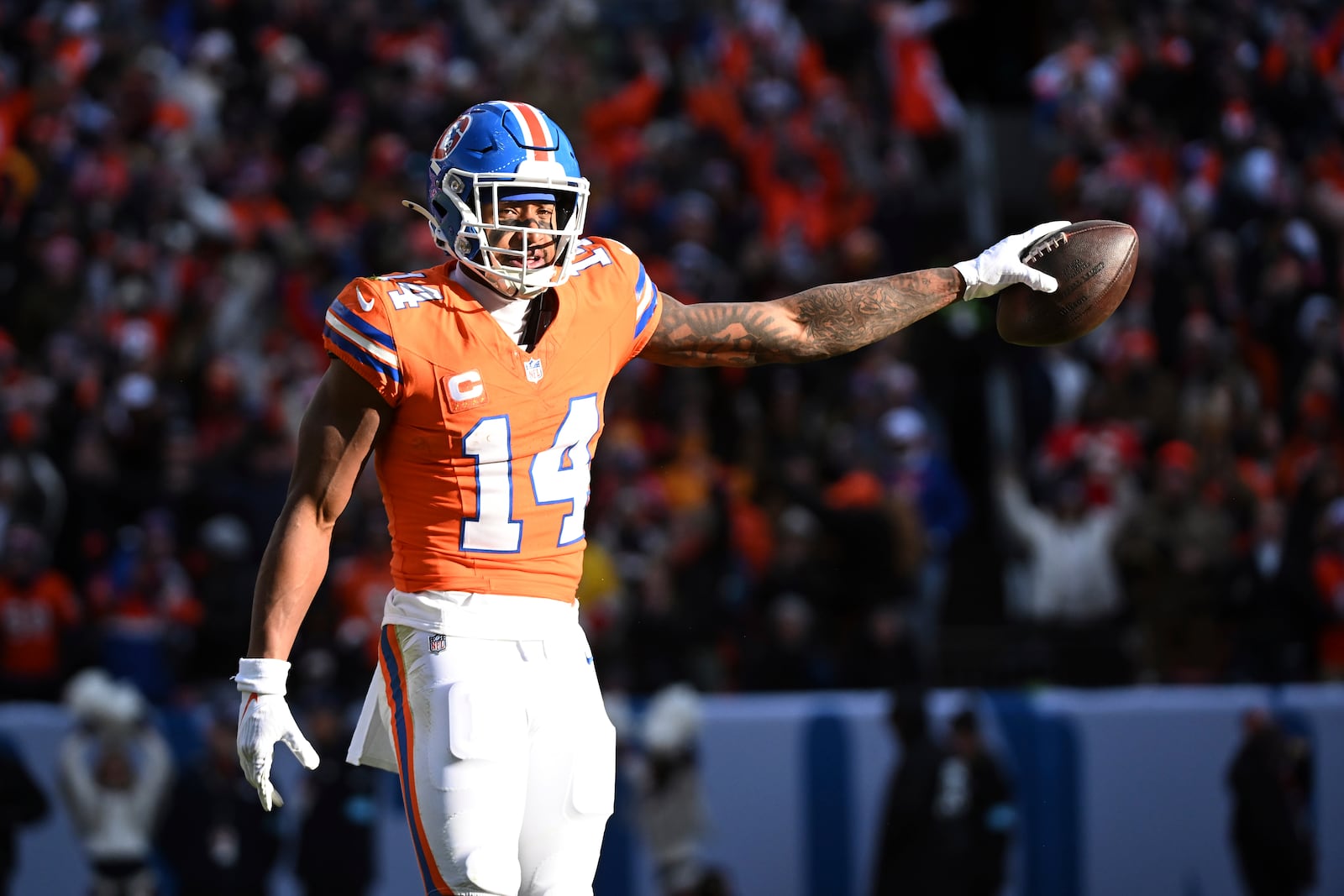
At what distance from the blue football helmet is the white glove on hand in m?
0.97

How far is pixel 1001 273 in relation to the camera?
4.32m

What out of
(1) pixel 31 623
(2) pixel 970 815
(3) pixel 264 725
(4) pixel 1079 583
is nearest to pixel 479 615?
(3) pixel 264 725

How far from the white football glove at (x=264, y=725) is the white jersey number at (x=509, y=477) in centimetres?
47

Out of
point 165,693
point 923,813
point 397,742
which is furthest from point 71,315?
point 397,742

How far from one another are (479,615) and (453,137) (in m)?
1.02

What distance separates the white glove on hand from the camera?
4309mm

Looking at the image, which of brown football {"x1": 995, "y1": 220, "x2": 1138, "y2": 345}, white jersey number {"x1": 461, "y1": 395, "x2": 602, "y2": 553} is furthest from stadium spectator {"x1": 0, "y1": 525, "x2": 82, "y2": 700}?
brown football {"x1": 995, "y1": 220, "x2": 1138, "y2": 345}

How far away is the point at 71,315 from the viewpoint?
10.5 m

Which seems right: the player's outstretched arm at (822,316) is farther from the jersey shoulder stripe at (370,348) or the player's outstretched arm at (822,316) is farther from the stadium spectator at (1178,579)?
the stadium spectator at (1178,579)

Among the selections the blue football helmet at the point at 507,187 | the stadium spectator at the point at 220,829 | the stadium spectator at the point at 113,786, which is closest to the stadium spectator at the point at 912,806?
the stadium spectator at the point at 220,829

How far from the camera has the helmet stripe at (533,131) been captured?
A: 152 inches

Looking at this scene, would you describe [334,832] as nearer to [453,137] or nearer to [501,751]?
[501,751]

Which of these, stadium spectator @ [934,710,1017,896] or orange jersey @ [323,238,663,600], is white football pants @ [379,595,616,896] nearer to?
orange jersey @ [323,238,663,600]

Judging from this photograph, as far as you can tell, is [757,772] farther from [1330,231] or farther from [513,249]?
[513,249]
